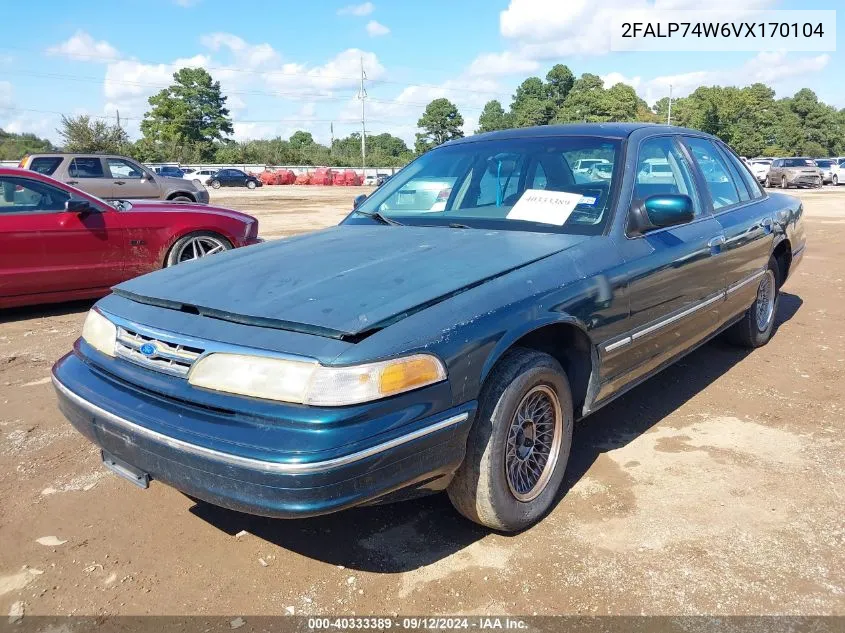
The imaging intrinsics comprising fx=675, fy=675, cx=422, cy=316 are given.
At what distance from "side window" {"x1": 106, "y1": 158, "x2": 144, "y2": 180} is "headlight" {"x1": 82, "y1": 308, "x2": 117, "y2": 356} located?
13.4 meters

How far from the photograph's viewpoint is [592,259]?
2943 mm

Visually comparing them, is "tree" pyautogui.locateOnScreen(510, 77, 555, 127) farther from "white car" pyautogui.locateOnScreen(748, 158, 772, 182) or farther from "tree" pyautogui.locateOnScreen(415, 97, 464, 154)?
"white car" pyautogui.locateOnScreen(748, 158, 772, 182)

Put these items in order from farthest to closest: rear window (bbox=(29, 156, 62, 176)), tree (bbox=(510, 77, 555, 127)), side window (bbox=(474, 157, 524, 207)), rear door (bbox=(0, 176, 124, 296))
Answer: tree (bbox=(510, 77, 555, 127)), rear window (bbox=(29, 156, 62, 176)), rear door (bbox=(0, 176, 124, 296)), side window (bbox=(474, 157, 524, 207))

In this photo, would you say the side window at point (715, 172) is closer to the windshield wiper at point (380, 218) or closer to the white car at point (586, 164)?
the white car at point (586, 164)

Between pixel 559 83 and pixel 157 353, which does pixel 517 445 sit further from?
pixel 559 83

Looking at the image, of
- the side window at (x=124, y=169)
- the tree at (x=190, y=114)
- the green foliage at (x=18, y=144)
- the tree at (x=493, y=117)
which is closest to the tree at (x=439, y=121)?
the tree at (x=493, y=117)

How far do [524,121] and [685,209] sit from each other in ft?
286

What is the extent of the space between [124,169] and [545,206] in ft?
45.9

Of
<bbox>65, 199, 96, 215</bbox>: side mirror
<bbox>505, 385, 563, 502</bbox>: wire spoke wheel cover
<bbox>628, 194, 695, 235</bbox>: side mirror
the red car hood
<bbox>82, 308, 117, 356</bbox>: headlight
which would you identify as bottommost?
<bbox>505, 385, 563, 502</bbox>: wire spoke wheel cover

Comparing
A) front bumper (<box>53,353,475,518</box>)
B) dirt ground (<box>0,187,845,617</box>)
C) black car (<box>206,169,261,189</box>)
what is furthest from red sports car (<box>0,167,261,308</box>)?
black car (<box>206,169,261,189</box>)

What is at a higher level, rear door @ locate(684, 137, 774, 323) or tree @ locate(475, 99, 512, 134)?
tree @ locate(475, 99, 512, 134)

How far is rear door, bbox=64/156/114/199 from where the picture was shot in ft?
46.8

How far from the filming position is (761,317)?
17.0 feet

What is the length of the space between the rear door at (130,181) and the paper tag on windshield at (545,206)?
13257 mm
